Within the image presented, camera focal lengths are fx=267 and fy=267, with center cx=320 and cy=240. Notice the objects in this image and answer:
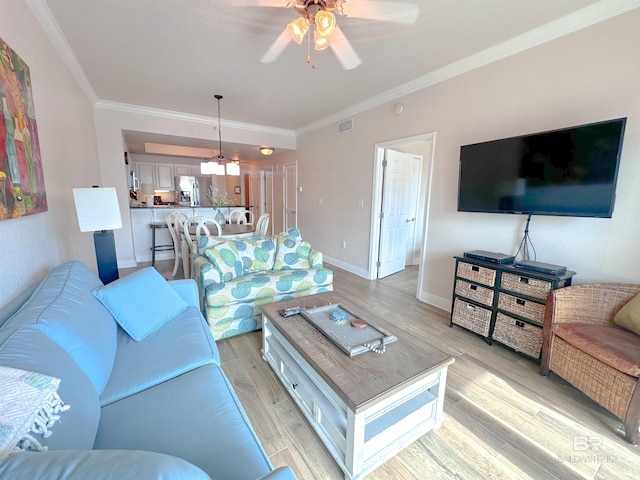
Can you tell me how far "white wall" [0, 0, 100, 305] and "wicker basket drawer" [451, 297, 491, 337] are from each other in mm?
3209

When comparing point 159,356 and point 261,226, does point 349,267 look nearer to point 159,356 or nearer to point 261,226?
point 261,226

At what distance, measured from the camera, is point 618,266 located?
6.44 ft

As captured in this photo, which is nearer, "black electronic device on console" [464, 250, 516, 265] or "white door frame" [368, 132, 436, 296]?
"black electronic device on console" [464, 250, 516, 265]

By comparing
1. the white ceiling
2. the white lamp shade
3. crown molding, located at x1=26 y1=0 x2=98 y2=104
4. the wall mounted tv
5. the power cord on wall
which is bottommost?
the power cord on wall

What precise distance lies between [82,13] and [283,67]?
1.64 m

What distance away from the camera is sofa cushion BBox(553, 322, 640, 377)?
1.45 meters

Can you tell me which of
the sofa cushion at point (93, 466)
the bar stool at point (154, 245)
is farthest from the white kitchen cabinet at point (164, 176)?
the sofa cushion at point (93, 466)

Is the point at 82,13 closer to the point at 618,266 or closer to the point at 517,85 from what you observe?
the point at 517,85

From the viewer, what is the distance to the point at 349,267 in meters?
4.59

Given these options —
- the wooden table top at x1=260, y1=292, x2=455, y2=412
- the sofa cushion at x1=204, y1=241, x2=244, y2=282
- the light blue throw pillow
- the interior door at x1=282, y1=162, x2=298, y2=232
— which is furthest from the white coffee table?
the interior door at x1=282, y1=162, x2=298, y2=232

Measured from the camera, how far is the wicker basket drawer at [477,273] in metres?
2.34

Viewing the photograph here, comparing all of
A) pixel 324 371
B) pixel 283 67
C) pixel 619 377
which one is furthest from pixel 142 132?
pixel 619 377

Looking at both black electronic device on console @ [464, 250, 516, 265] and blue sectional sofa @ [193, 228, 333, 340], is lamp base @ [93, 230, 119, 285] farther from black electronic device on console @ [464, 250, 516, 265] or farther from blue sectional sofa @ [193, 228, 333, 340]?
black electronic device on console @ [464, 250, 516, 265]

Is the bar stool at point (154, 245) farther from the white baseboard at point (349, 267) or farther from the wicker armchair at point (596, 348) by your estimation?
the wicker armchair at point (596, 348)
